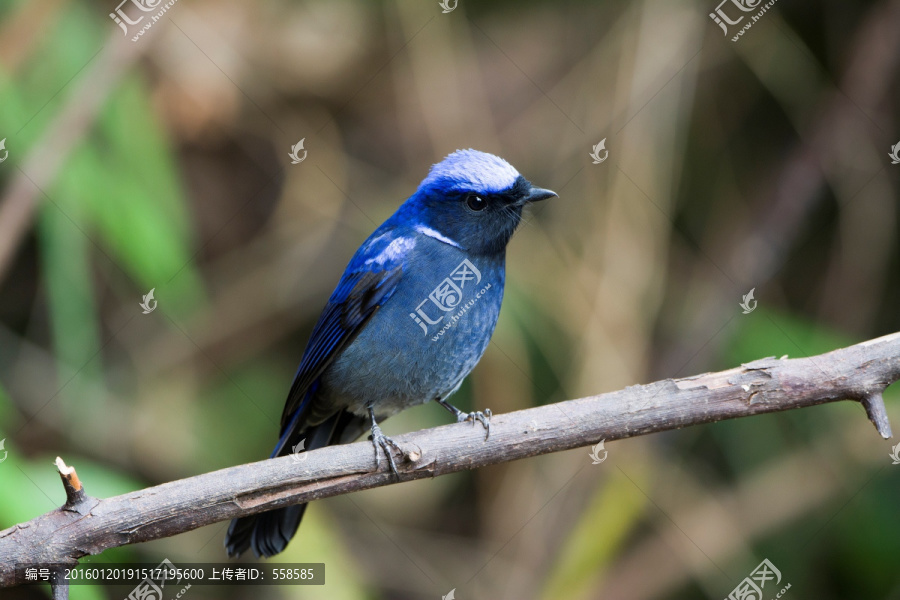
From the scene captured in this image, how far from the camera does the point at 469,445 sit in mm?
2826

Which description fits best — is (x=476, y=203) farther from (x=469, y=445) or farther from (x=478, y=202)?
(x=469, y=445)

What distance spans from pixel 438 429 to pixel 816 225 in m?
3.55

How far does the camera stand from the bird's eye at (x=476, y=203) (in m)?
3.55

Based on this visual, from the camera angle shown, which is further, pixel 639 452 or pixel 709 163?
pixel 709 163

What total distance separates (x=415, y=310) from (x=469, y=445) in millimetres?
757

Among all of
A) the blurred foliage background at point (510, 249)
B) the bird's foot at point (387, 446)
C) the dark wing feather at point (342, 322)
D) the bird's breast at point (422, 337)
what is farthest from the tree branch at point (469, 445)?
the blurred foliage background at point (510, 249)

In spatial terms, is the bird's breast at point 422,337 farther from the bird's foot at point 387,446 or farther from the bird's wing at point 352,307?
the bird's foot at point 387,446

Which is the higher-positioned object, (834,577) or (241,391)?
(241,391)

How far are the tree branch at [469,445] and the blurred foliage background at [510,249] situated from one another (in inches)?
65.7

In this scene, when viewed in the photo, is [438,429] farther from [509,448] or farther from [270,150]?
[270,150]

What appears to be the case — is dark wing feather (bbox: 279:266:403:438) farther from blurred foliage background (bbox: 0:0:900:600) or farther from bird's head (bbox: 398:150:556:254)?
blurred foliage background (bbox: 0:0:900:600)

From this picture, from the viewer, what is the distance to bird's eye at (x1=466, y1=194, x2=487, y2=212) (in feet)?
11.6

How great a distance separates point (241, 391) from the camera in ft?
16.3

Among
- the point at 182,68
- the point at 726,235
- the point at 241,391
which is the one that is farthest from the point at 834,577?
the point at 182,68
